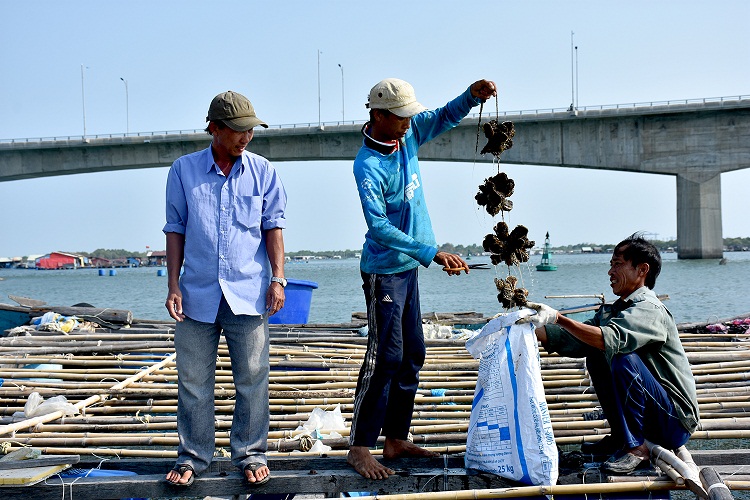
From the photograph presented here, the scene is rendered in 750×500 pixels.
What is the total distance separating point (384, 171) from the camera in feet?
10.9

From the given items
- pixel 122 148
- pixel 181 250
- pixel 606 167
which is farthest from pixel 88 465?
pixel 122 148

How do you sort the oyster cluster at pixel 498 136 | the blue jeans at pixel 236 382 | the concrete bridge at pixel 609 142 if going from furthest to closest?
the concrete bridge at pixel 609 142 → the oyster cluster at pixel 498 136 → the blue jeans at pixel 236 382

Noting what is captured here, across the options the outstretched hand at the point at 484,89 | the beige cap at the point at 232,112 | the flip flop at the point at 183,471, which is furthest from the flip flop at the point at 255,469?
the outstretched hand at the point at 484,89

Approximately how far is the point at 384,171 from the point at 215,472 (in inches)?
58.8

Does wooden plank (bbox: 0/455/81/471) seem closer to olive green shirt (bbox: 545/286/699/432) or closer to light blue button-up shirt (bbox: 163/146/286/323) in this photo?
light blue button-up shirt (bbox: 163/146/286/323)

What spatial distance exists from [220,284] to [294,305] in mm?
7289

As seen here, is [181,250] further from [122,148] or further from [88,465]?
[122,148]

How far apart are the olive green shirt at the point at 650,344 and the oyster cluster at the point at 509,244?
0.33 meters

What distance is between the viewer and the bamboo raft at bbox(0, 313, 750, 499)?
314 centimetres

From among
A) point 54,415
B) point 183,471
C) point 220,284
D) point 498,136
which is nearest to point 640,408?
point 498,136

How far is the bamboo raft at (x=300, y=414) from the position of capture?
10.3 feet

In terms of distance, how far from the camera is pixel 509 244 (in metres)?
3.30

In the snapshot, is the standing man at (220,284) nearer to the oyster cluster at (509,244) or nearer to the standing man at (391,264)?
the standing man at (391,264)

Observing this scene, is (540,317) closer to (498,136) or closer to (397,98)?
(498,136)
